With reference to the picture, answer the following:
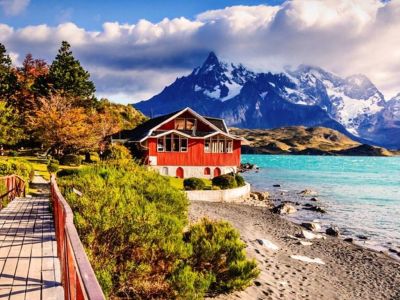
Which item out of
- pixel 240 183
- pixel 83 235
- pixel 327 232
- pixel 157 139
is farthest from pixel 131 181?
pixel 157 139

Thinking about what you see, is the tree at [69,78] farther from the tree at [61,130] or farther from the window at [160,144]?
the window at [160,144]

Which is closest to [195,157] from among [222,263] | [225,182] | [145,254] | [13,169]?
[225,182]

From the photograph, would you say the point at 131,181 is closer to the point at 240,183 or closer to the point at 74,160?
the point at 240,183

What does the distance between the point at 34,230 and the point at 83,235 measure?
3.93 meters

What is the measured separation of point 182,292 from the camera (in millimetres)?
10023

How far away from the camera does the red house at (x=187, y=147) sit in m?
49.5

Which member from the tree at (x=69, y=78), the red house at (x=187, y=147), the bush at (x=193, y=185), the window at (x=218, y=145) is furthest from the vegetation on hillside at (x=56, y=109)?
the bush at (x=193, y=185)

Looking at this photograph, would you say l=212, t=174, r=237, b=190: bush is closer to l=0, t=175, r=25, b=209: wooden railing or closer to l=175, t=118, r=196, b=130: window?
l=175, t=118, r=196, b=130: window

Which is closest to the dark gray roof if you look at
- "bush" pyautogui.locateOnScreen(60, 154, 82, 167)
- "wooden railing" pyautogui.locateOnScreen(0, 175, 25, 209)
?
"bush" pyautogui.locateOnScreen(60, 154, 82, 167)

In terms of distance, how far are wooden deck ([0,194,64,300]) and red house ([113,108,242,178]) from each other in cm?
3361

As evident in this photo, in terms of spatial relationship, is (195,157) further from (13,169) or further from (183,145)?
(13,169)

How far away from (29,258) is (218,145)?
1712 inches

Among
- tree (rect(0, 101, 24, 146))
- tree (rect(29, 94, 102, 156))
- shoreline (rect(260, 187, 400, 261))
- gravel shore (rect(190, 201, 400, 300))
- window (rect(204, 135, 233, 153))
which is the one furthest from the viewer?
window (rect(204, 135, 233, 153))

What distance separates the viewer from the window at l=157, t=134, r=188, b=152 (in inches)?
1960
